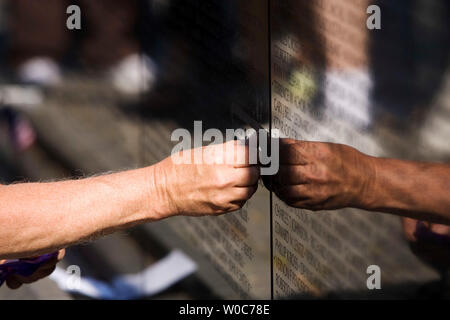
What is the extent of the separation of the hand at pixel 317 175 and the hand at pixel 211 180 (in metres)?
0.05

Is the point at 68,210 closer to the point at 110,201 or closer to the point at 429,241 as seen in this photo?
the point at 110,201

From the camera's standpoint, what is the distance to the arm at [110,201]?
98cm

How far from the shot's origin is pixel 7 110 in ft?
5.89

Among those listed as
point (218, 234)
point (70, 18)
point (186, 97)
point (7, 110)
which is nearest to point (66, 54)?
point (70, 18)

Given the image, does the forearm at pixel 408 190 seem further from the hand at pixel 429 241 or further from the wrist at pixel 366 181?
the hand at pixel 429 241

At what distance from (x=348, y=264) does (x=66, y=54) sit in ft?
3.24

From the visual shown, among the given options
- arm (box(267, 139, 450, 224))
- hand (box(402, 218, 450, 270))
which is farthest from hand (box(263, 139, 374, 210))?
hand (box(402, 218, 450, 270))

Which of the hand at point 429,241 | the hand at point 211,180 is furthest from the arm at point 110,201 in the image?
the hand at point 429,241

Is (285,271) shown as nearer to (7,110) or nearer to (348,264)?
Answer: (348,264)

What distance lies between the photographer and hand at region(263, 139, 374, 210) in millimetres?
1046

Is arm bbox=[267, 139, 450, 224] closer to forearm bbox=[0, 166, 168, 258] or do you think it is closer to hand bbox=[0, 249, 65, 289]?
forearm bbox=[0, 166, 168, 258]

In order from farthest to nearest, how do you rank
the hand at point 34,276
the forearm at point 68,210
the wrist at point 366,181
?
the hand at point 34,276 < the wrist at point 366,181 < the forearm at point 68,210

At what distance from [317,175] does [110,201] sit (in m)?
0.34

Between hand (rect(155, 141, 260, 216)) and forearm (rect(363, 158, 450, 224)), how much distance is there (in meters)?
0.24
